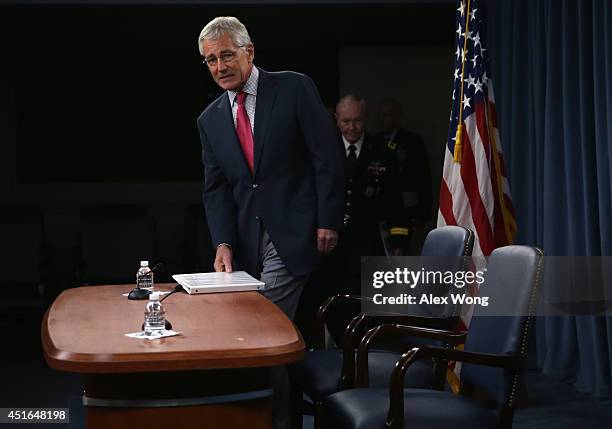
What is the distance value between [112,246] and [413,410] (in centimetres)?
418

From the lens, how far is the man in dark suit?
3.20 meters

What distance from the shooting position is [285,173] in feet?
10.6

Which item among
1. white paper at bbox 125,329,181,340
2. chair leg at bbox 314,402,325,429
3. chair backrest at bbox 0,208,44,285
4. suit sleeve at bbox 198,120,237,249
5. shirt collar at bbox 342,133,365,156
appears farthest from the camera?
chair backrest at bbox 0,208,44,285

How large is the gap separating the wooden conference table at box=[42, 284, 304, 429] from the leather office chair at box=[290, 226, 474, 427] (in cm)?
70

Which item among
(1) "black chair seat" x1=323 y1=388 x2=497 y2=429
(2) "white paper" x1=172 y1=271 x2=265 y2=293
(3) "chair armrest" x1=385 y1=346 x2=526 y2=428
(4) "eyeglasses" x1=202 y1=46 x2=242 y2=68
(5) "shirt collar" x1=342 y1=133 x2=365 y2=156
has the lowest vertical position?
(1) "black chair seat" x1=323 y1=388 x2=497 y2=429

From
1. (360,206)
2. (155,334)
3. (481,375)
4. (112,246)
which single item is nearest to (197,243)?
(112,246)

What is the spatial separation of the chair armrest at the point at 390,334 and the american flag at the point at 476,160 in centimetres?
181

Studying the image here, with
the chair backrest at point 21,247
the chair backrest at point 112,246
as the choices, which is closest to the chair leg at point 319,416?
the chair backrest at point 112,246

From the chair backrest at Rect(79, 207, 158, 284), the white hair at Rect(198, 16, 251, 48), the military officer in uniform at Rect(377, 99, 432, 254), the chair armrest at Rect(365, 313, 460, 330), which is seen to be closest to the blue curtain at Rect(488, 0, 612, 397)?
the military officer in uniform at Rect(377, 99, 432, 254)

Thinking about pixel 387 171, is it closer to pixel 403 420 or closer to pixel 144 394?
pixel 403 420

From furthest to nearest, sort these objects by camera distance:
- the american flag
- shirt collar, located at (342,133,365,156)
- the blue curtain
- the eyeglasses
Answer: shirt collar, located at (342,133,365,156)
the american flag
the blue curtain
the eyeglasses

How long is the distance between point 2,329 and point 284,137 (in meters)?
4.85

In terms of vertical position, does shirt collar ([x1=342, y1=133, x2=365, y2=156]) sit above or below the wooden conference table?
above

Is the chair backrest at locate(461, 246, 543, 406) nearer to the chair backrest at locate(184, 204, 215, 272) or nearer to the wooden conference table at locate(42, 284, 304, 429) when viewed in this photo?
the wooden conference table at locate(42, 284, 304, 429)
